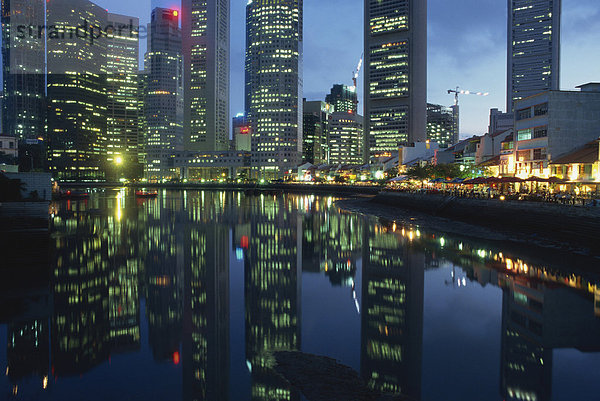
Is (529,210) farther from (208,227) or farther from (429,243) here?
(208,227)

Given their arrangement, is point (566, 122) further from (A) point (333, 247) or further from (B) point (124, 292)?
(B) point (124, 292)

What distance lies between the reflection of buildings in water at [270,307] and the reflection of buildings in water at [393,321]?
240 cm

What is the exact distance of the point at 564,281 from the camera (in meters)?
21.4

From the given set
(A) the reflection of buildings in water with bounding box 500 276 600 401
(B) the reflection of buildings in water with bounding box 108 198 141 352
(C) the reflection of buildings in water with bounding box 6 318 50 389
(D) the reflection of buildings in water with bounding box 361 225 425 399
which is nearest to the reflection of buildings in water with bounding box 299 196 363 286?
(D) the reflection of buildings in water with bounding box 361 225 425 399

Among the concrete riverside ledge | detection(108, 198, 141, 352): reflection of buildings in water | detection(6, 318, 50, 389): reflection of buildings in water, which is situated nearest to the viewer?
detection(6, 318, 50, 389): reflection of buildings in water

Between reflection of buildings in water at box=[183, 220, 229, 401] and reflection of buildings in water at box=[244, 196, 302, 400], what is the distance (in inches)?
34.0

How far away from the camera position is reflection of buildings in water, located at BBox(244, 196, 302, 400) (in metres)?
11.1

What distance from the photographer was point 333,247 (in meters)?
33.5

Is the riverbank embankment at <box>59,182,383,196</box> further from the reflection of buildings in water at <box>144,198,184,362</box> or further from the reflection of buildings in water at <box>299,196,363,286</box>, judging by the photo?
the reflection of buildings in water at <box>144,198,184,362</box>

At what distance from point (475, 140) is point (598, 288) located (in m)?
76.1

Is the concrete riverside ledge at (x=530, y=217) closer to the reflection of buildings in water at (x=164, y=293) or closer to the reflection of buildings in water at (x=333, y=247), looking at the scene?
the reflection of buildings in water at (x=333, y=247)

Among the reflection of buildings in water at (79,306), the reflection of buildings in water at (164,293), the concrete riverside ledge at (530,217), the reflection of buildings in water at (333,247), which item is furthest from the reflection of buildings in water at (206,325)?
the concrete riverside ledge at (530,217)

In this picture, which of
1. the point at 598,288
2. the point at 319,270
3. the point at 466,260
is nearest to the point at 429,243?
the point at 466,260

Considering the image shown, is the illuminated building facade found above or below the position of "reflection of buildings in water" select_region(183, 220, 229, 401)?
above
